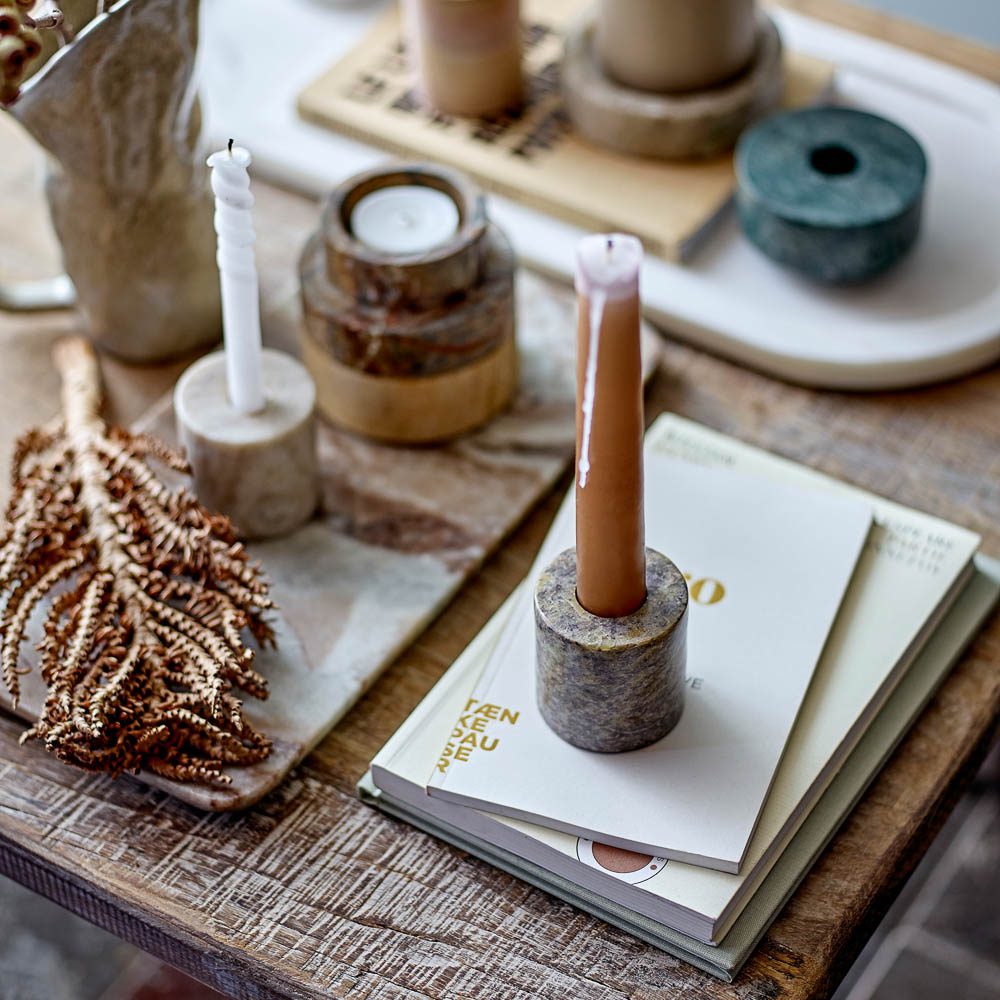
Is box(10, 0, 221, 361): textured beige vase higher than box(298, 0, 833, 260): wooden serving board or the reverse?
higher

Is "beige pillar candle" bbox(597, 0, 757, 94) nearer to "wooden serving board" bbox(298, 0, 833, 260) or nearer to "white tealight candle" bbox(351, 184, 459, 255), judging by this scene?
"wooden serving board" bbox(298, 0, 833, 260)

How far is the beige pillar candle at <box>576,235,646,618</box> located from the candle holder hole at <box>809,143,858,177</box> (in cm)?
36

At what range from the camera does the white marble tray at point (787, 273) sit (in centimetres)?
76

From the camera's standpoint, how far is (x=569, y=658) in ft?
1.72

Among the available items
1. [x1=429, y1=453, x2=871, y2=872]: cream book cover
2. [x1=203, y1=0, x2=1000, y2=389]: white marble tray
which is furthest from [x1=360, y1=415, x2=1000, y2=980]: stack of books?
[x1=203, y1=0, x2=1000, y2=389]: white marble tray

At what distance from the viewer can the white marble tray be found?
764 millimetres

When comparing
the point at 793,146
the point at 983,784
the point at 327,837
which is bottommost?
the point at 983,784

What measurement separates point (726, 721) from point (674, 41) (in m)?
0.42

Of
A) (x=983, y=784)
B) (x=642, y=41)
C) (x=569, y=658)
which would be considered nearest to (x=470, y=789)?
(x=569, y=658)

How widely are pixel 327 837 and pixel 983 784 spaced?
84cm

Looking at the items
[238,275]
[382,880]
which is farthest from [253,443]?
[382,880]

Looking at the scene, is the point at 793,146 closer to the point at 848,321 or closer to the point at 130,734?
the point at 848,321

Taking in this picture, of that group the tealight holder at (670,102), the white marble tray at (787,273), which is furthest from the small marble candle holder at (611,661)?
the tealight holder at (670,102)

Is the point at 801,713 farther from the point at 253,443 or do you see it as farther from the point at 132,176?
the point at 132,176
